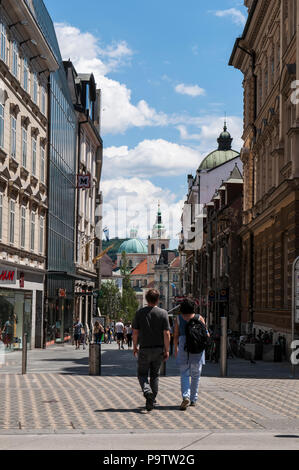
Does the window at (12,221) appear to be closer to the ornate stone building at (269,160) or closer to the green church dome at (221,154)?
the ornate stone building at (269,160)

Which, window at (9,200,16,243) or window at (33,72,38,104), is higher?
window at (33,72,38,104)

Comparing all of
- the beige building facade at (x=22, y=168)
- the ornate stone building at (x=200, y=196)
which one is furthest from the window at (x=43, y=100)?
the ornate stone building at (x=200, y=196)

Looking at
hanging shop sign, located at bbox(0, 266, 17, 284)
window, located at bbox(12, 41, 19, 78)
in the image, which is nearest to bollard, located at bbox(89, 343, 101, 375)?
hanging shop sign, located at bbox(0, 266, 17, 284)

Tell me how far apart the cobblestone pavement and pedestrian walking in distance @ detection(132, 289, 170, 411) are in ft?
1.42

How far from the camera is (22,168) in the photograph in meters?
32.3

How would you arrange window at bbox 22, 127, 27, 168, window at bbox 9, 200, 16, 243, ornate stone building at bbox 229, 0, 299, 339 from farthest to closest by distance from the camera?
window at bbox 22, 127, 27, 168, window at bbox 9, 200, 16, 243, ornate stone building at bbox 229, 0, 299, 339

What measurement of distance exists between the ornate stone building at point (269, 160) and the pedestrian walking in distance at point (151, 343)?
50.0ft

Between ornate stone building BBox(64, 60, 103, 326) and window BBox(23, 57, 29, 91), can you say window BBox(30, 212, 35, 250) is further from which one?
ornate stone building BBox(64, 60, 103, 326)

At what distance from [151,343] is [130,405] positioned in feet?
4.19

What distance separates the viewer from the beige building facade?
2920 centimetres

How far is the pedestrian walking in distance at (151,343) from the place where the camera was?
1178 cm

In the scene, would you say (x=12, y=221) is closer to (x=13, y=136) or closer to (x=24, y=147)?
(x=13, y=136)
